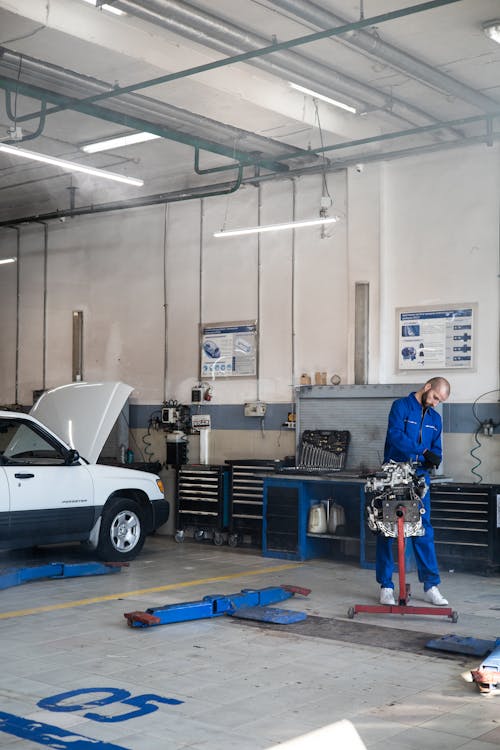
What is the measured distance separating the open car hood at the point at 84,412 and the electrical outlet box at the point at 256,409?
1.35 m

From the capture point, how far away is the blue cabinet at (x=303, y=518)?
28.3 ft

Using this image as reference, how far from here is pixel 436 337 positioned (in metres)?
8.67

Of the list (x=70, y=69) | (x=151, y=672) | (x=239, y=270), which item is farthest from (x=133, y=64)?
(x=151, y=672)

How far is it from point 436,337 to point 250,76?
9.87 feet

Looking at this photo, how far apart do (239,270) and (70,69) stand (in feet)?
11.3

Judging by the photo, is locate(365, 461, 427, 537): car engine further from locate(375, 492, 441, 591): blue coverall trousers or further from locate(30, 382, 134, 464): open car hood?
locate(30, 382, 134, 464): open car hood

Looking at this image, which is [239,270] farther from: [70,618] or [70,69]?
[70,618]

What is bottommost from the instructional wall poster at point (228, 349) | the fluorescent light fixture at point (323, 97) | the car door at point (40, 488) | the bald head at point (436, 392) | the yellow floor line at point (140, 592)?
the yellow floor line at point (140, 592)

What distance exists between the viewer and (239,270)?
33.8ft

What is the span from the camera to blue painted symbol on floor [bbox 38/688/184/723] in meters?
4.04

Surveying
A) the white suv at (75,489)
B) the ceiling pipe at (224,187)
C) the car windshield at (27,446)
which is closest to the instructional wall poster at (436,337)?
the ceiling pipe at (224,187)

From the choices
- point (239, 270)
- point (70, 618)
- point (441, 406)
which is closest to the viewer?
point (70, 618)

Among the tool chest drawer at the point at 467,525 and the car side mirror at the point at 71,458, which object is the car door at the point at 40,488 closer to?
the car side mirror at the point at 71,458

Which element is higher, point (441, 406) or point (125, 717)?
point (441, 406)
